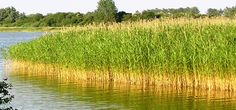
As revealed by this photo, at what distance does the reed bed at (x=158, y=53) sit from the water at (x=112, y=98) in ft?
2.12

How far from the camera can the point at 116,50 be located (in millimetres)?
23484

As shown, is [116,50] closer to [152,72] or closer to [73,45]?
[152,72]

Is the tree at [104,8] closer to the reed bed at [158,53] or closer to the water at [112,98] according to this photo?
the reed bed at [158,53]

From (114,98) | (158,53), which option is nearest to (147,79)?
(158,53)

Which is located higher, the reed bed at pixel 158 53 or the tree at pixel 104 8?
the tree at pixel 104 8

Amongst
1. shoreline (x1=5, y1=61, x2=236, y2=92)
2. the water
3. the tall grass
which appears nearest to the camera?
the water

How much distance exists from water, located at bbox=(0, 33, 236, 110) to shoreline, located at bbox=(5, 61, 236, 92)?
42cm

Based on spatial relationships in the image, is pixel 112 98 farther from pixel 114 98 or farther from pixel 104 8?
pixel 104 8

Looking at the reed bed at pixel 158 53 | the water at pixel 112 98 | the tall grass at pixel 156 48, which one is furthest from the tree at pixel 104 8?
the water at pixel 112 98

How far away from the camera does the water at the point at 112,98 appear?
1802 cm

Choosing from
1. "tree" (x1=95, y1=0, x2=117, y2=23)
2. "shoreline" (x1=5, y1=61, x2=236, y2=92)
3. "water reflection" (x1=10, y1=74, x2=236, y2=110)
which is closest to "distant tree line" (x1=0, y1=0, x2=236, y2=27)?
"tree" (x1=95, y1=0, x2=117, y2=23)

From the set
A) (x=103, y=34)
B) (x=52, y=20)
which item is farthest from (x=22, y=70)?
(x=52, y=20)

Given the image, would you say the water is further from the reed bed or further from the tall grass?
the tall grass

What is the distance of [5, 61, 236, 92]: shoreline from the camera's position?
1977 cm
